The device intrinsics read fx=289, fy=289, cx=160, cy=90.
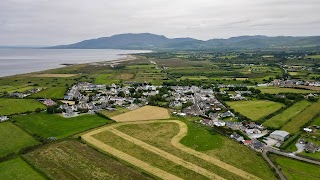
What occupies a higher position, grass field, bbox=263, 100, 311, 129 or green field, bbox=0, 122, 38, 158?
green field, bbox=0, 122, 38, 158

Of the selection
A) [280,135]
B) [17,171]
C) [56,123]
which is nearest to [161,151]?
[17,171]

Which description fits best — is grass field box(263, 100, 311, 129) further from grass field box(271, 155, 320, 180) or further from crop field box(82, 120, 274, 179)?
crop field box(82, 120, 274, 179)

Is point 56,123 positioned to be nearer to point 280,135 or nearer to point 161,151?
point 161,151

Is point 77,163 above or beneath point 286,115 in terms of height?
above

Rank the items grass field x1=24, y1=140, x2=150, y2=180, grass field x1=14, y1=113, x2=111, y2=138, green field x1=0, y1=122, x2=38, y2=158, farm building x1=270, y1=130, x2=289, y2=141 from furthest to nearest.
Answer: grass field x1=14, y1=113, x2=111, y2=138 → farm building x1=270, y1=130, x2=289, y2=141 → green field x1=0, y1=122, x2=38, y2=158 → grass field x1=24, y1=140, x2=150, y2=180

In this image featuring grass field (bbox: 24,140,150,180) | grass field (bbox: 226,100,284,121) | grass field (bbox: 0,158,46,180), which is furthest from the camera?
grass field (bbox: 226,100,284,121)

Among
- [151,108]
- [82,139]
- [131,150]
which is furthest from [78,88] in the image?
[131,150]

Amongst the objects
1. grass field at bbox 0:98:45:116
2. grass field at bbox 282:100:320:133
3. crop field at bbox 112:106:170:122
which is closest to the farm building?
grass field at bbox 282:100:320:133
